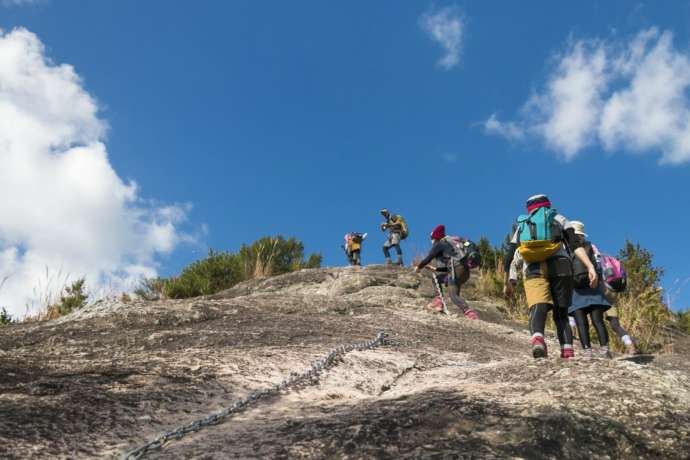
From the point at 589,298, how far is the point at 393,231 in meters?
9.11

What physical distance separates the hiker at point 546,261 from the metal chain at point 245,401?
4.39ft

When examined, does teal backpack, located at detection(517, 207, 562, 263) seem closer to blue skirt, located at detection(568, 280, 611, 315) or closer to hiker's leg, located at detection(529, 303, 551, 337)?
hiker's leg, located at detection(529, 303, 551, 337)

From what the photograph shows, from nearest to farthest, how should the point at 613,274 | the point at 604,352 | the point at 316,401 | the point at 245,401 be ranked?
the point at 245,401 < the point at 316,401 < the point at 604,352 < the point at 613,274

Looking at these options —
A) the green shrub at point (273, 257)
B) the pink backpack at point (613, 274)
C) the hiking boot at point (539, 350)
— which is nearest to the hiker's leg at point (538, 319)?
the hiking boot at point (539, 350)

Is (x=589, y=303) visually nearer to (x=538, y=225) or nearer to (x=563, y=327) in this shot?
(x=563, y=327)

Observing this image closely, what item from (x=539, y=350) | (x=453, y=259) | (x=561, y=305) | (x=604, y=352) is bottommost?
(x=539, y=350)

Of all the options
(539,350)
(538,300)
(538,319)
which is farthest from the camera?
(538,300)

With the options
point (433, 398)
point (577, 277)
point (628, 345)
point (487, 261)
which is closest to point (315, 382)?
point (433, 398)

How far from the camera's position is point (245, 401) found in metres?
2.58

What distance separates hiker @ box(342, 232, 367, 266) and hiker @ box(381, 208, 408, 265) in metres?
0.99

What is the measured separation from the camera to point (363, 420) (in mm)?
2109

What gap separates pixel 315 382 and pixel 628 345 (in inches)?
194

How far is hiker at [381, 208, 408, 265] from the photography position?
47.9ft

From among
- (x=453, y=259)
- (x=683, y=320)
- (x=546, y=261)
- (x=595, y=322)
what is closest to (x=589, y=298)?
(x=595, y=322)
